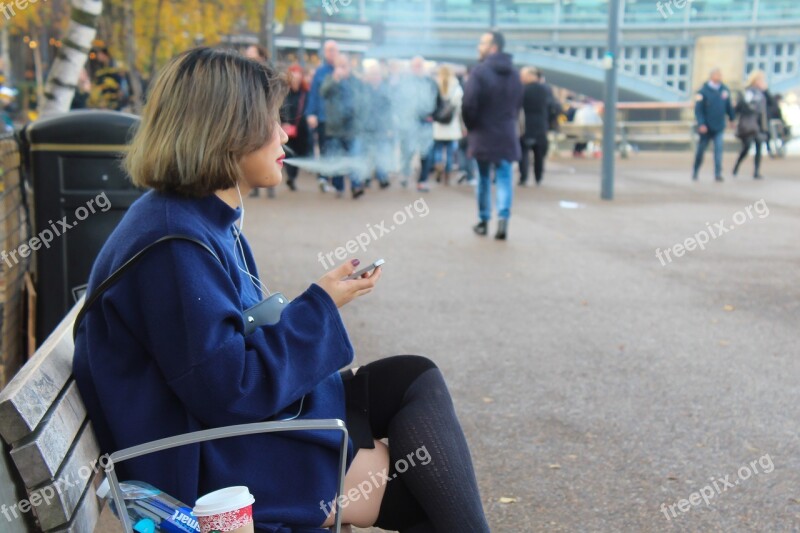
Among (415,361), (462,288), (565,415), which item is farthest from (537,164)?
(415,361)

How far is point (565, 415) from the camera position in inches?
182

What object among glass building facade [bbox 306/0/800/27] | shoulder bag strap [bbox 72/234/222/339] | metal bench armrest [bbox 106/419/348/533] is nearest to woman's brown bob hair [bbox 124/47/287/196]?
shoulder bag strap [bbox 72/234/222/339]

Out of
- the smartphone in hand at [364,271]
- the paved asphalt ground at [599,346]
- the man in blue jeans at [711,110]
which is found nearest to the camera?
the smartphone in hand at [364,271]

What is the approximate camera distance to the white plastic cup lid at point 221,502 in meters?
1.81

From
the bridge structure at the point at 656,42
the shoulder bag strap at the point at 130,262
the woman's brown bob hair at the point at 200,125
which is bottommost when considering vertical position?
the bridge structure at the point at 656,42

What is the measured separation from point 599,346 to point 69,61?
16.4 ft

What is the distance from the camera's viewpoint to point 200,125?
2.20 m

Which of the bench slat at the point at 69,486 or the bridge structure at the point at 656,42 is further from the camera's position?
the bridge structure at the point at 656,42

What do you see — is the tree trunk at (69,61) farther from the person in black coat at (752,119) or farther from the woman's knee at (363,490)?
the person in black coat at (752,119)

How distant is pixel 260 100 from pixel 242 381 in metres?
0.67

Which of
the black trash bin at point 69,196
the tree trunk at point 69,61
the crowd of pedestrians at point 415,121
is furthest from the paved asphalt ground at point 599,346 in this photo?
the tree trunk at point 69,61

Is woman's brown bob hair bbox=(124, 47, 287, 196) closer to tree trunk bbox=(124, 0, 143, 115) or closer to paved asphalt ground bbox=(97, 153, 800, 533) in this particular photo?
paved asphalt ground bbox=(97, 153, 800, 533)

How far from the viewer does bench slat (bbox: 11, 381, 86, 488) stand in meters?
1.77

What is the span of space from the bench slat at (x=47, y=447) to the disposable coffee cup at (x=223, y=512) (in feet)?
0.95
